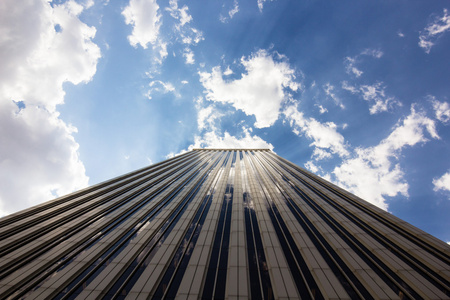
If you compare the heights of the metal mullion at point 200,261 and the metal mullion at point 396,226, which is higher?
the metal mullion at point 396,226

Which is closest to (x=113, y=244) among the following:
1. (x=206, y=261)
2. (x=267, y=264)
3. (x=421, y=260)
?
(x=206, y=261)

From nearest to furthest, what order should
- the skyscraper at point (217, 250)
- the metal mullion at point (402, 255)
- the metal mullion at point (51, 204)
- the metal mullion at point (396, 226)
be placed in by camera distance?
the skyscraper at point (217, 250), the metal mullion at point (402, 255), the metal mullion at point (396, 226), the metal mullion at point (51, 204)

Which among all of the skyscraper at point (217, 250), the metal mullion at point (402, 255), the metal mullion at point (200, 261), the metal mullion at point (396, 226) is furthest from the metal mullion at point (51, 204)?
the metal mullion at point (396, 226)

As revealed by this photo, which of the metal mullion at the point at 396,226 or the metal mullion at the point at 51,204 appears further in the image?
the metal mullion at the point at 51,204

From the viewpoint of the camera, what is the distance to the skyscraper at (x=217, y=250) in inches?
398

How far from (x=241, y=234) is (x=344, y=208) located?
13947mm

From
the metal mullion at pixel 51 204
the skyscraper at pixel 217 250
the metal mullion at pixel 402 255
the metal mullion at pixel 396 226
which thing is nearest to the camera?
the skyscraper at pixel 217 250

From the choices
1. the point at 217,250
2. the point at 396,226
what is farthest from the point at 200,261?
the point at 396,226

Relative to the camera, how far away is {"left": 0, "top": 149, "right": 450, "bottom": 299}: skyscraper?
33.1ft

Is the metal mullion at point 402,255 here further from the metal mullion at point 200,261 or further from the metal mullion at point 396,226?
the metal mullion at point 200,261

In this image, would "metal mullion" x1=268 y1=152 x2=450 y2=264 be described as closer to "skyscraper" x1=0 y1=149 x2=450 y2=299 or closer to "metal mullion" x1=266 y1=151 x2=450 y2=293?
"skyscraper" x1=0 y1=149 x2=450 y2=299

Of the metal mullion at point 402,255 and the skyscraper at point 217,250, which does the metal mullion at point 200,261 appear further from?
the metal mullion at point 402,255

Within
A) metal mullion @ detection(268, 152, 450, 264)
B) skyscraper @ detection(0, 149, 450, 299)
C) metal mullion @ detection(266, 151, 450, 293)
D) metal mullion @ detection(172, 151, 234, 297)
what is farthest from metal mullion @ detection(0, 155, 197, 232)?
metal mullion @ detection(268, 152, 450, 264)

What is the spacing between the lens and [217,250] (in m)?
13.6
